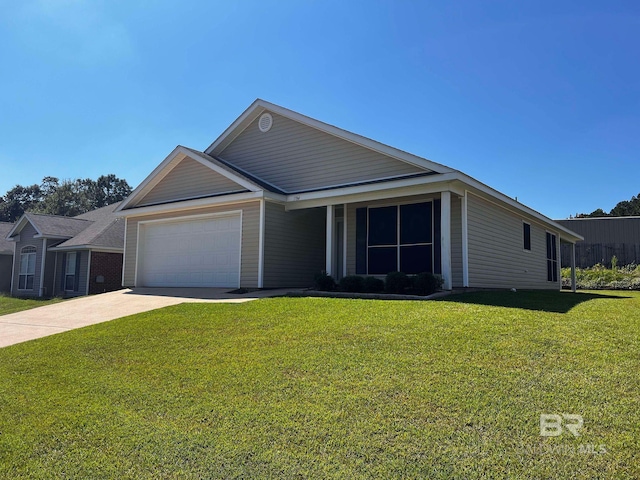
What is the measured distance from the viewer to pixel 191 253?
1673cm

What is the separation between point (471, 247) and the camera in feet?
43.8

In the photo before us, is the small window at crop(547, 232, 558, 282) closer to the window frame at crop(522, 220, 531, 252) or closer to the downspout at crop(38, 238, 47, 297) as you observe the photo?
the window frame at crop(522, 220, 531, 252)

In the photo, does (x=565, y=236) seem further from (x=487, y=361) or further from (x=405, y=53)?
(x=487, y=361)

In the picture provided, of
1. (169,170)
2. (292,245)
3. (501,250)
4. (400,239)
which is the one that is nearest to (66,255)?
(169,170)

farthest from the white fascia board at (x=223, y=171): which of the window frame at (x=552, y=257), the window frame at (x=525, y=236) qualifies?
the window frame at (x=552, y=257)

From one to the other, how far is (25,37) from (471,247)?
13.6 m

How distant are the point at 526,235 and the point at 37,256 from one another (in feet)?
75.9

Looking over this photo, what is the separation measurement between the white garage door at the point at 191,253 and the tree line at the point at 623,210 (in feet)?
191

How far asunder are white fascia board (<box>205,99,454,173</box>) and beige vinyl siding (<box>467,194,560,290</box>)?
1701 mm

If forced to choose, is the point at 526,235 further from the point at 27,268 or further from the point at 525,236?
the point at 27,268

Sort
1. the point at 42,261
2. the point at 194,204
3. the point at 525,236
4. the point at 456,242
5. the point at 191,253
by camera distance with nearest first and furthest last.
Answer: the point at 456,242
the point at 194,204
the point at 191,253
the point at 525,236
the point at 42,261

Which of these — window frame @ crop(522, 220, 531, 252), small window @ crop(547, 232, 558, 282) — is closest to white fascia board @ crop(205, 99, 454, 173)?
window frame @ crop(522, 220, 531, 252)

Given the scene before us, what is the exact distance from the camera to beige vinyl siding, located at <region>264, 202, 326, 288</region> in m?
15.1

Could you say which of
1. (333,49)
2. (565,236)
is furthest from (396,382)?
(565,236)
